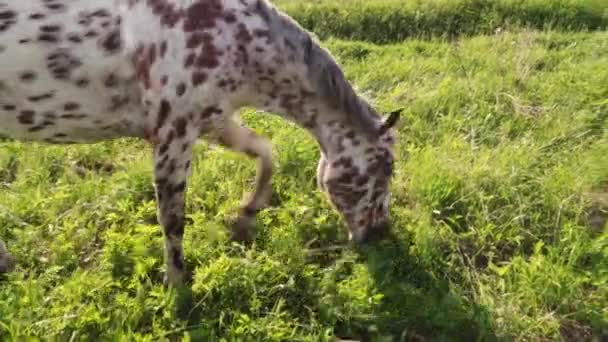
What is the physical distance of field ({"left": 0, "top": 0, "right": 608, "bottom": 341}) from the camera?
3494 mm

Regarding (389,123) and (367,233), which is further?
(367,233)

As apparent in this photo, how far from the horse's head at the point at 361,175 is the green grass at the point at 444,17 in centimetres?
546

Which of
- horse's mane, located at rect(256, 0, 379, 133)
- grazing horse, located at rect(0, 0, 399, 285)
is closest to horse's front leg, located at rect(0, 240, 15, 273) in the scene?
grazing horse, located at rect(0, 0, 399, 285)

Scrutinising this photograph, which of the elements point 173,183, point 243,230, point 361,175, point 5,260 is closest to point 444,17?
point 361,175

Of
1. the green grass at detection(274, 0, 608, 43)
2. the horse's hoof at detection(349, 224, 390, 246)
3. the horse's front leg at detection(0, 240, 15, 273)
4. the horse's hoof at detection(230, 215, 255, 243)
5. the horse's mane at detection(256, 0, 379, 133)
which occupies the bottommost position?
the horse's front leg at detection(0, 240, 15, 273)

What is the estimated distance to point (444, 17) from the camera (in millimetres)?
9398

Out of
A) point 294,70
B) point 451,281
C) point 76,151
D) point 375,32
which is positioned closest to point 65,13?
point 294,70

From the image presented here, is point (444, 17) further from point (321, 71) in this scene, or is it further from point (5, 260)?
point (5, 260)

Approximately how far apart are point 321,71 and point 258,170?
1.06 m

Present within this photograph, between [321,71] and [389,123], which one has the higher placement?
[321,71]

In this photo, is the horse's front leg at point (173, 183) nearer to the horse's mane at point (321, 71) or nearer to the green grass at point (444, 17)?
the horse's mane at point (321, 71)

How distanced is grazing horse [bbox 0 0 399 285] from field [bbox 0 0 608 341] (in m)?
0.37

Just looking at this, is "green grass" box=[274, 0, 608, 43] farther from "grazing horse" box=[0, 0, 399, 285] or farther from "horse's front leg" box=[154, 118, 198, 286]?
"horse's front leg" box=[154, 118, 198, 286]

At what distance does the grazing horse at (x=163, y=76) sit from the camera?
3264mm
